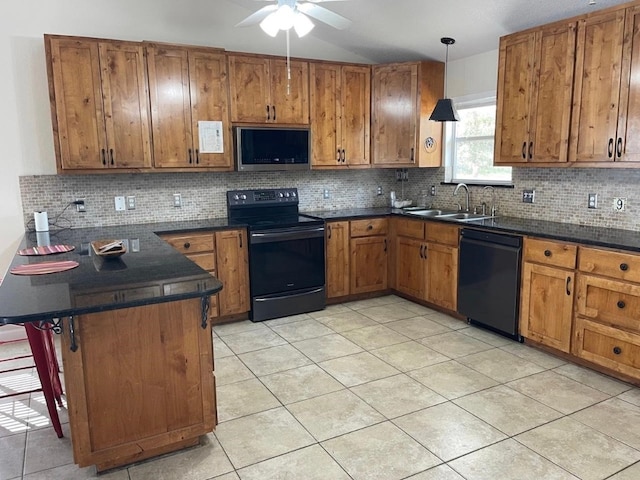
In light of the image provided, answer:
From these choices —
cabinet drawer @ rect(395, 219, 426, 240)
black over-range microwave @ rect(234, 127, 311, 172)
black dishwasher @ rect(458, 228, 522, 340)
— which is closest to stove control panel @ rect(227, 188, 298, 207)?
black over-range microwave @ rect(234, 127, 311, 172)

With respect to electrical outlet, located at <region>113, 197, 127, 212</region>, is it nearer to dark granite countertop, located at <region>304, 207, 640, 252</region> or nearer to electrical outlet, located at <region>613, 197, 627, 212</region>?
dark granite countertop, located at <region>304, 207, 640, 252</region>

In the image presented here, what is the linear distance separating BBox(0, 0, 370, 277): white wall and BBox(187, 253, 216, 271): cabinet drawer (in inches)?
55.8

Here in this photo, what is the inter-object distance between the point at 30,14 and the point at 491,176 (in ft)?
14.2

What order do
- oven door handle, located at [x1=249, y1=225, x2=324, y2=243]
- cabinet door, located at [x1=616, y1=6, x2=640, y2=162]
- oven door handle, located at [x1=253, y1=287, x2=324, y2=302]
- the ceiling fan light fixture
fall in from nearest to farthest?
the ceiling fan light fixture
cabinet door, located at [x1=616, y1=6, x2=640, y2=162]
oven door handle, located at [x1=249, y1=225, x2=324, y2=243]
oven door handle, located at [x1=253, y1=287, x2=324, y2=302]

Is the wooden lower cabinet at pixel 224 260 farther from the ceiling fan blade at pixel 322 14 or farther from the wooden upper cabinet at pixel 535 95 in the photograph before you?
the wooden upper cabinet at pixel 535 95

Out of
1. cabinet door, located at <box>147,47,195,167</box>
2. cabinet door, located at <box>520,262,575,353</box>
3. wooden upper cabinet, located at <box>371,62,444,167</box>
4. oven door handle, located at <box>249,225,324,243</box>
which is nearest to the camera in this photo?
cabinet door, located at <box>520,262,575,353</box>

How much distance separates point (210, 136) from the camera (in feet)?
14.1

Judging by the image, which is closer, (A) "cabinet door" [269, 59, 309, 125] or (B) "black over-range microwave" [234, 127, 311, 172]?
(B) "black over-range microwave" [234, 127, 311, 172]

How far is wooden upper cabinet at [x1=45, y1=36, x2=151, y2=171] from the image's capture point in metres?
3.72

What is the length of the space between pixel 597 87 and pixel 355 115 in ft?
7.53

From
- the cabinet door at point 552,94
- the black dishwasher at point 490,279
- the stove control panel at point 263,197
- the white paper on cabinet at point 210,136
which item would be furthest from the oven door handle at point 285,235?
the cabinet door at point 552,94

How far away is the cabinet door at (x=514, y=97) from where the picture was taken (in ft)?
12.5

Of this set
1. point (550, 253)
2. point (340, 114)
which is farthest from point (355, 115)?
point (550, 253)

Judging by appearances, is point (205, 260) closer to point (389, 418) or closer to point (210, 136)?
point (210, 136)
